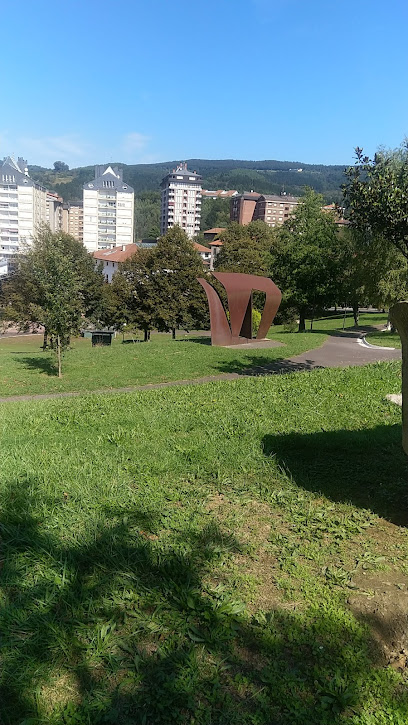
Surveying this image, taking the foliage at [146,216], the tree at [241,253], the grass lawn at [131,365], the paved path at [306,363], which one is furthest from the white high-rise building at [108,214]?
the paved path at [306,363]

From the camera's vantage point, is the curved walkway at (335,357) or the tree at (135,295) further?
the tree at (135,295)

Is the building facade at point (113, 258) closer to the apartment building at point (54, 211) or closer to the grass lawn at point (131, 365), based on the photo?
the apartment building at point (54, 211)

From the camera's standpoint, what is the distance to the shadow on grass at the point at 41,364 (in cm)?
1798

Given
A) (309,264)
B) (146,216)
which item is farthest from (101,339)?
(146,216)

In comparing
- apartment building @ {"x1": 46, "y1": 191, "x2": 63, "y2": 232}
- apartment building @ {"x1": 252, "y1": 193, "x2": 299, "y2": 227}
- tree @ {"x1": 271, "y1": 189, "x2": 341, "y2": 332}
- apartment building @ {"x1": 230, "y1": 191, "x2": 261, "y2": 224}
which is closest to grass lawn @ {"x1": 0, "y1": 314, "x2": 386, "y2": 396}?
tree @ {"x1": 271, "y1": 189, "x2": 341, "y2": 332}

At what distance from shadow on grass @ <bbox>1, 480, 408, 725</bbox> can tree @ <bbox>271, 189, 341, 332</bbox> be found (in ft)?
99.6

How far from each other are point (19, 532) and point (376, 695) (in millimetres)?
2542

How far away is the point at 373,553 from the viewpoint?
3641 millimetres

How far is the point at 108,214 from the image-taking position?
11906 centimetres

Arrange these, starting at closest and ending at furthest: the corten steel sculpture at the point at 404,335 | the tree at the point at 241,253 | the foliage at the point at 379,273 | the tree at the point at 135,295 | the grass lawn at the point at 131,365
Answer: the corten steel sculpture at the point at 404,335 → the grass lawn at the point at 131,365 → the foliage at the point at 379,273 → the tree at the point at 135,295 → the tree at the point at 241,253

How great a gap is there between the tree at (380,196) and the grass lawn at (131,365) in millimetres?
6712

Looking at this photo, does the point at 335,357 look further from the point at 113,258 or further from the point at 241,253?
the point at 113,258

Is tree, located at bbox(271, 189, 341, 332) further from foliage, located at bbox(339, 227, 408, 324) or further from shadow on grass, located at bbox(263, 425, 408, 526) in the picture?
shadow on grass, located at bbox(263, 425, 408, 526)

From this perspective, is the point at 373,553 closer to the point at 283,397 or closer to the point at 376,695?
the point at 376,695
